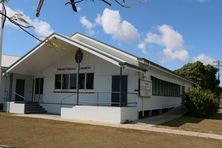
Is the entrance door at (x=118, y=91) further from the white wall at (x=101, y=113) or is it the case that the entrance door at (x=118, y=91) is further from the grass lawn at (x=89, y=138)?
the grass lawn at (x=89, y=138)

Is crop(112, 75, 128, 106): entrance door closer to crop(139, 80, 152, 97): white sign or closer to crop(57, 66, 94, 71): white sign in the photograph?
crop(139, 80, 152, 97): white sign

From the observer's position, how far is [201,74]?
47.1 m

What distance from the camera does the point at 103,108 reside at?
18.5 m

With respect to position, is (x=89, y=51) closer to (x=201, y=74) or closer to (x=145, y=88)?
(x=145, y=88)

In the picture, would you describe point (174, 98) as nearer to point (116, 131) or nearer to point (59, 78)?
point (59, 78)

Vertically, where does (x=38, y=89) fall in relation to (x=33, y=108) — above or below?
above

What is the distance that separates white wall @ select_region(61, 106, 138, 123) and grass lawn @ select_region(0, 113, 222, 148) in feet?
9.27

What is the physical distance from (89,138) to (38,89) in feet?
46.3

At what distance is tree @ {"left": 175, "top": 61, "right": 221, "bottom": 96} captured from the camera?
46969mm

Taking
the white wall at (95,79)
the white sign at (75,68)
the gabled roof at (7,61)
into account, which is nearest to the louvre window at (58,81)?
the white wall at (95,79)

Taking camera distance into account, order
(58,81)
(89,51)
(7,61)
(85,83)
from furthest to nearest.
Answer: (7,61)
(58,81)
(85,83)
(89,51)

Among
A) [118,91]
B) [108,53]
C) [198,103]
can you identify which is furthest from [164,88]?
[108,53]

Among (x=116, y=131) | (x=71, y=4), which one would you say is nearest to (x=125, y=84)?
(x=116, y=131)

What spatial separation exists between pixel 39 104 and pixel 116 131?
11.1m
